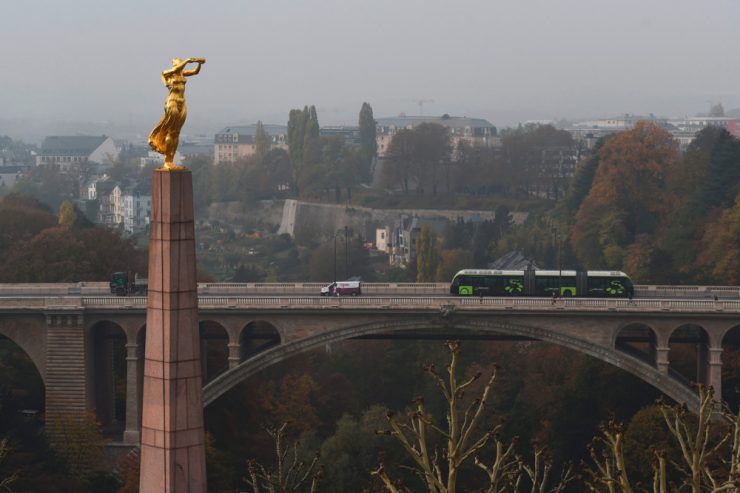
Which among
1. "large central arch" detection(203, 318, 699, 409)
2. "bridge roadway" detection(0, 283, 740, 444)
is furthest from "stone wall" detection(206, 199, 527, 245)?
"bridge roadway" detection(0, 283, 740, 444)

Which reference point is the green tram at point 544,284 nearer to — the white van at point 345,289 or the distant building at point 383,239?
the white van at point 345,289

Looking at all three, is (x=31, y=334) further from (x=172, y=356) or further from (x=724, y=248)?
(x=724, y=248)

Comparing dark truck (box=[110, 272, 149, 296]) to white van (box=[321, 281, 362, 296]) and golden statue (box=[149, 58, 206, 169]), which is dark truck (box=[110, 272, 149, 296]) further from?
golden statue (box=[149, 58, 206, 169])

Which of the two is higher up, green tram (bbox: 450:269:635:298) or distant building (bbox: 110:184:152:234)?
distant building (bbox: 110:184:152:234)

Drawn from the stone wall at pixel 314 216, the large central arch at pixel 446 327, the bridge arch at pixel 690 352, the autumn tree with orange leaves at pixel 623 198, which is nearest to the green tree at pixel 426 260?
the autumn tree with orange leaves at pixel 623 198

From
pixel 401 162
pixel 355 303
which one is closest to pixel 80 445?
pixel 355 303

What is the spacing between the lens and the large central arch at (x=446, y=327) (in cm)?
5856

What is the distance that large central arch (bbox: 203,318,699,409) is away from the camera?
58.6 metres

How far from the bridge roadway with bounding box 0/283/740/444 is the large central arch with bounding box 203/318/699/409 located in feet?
0.13

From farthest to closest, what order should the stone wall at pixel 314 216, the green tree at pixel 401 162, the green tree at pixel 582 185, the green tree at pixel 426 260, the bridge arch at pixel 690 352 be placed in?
the green tree at pixel 401 162 → the stone wall at pixel 314 216 → the green tree at pixel 582 185 → the green tree at pixel 426 260 → the bridge arch at pixel 690 352

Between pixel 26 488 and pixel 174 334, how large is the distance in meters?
27.2

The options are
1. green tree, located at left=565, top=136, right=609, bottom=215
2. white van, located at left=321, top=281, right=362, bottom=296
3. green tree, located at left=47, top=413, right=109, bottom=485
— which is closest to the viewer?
green tree, located at left=47, top=413, right=109, bottom=485

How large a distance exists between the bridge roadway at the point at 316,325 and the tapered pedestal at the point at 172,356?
3097cm

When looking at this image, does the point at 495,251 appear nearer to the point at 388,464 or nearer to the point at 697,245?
the point at 697,245
